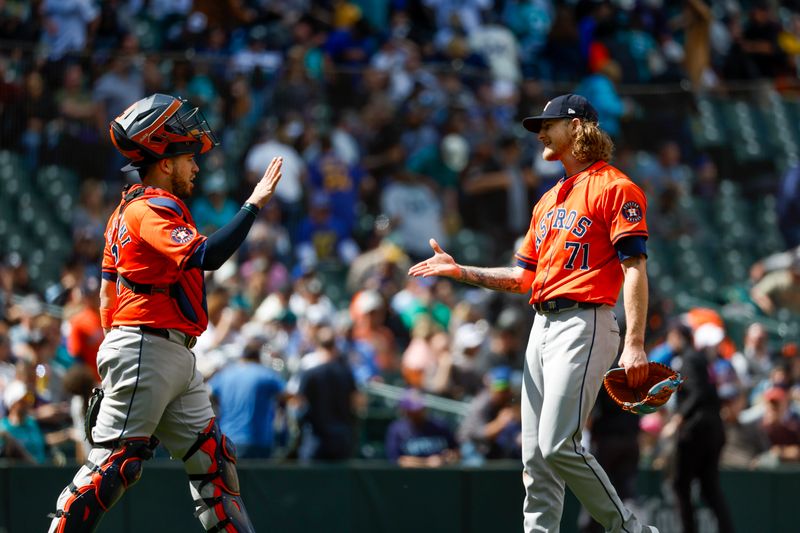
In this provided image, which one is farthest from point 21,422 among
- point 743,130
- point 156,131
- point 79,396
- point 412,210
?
point 743,130

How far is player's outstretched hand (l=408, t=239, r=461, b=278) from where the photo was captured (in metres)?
6.45

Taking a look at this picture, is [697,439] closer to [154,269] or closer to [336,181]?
[154,269]

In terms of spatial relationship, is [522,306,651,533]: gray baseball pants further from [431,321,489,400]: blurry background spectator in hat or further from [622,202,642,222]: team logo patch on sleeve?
[431,321,489,400]: blurry background spectator in hat

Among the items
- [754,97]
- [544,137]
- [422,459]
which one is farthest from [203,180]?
[544,137]

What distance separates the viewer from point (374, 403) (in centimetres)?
1242

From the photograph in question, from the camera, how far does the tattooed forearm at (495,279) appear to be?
259 inches

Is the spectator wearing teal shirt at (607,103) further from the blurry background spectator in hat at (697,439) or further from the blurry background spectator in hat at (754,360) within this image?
the blurry background spectator in hat at (697,439)

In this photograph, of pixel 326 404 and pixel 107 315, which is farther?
pixel 326 404

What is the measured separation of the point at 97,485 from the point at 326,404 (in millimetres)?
4886

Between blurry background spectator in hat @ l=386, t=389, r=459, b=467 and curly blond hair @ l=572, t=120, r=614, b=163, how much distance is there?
4.82 meters

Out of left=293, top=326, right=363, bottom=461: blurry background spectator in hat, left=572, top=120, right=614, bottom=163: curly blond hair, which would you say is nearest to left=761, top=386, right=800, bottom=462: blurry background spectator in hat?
left=293, top=326, right=363, bottom=461: blurry background spectator in hat

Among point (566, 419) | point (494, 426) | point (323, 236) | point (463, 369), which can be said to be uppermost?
point (323, 236)

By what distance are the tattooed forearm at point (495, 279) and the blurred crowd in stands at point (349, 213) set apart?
3.64 meters

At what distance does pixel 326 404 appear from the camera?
10.7m
